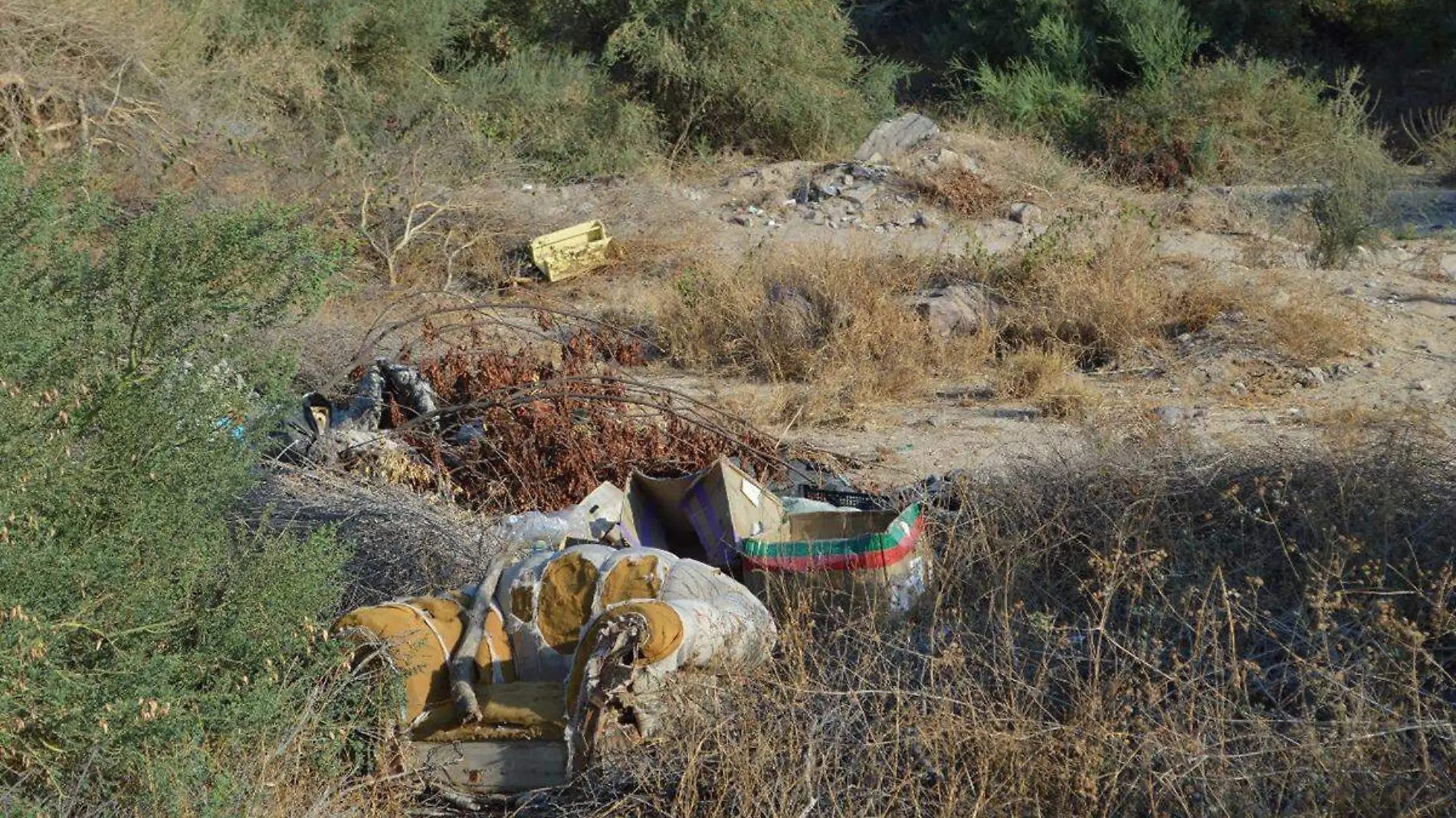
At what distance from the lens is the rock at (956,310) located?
8.08 metres

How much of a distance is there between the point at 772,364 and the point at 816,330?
356 millimetres

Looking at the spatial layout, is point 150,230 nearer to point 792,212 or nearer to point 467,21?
point 792,212

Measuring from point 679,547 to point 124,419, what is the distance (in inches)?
77.2

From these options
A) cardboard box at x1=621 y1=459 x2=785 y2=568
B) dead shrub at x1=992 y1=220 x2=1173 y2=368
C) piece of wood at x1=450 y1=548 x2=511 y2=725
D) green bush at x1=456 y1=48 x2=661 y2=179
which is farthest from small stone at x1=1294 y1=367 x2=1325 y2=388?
green bush at x1=456 y1=48 x2=661 y2=179

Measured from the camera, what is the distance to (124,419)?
366cm

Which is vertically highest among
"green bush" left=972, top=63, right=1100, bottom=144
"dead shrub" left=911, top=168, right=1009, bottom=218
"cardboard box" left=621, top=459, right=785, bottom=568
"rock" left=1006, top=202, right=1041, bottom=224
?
"cardboard box" left=621, top=459, right=785, bottom=568

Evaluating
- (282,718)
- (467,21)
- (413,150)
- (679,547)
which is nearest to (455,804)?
(282,718)

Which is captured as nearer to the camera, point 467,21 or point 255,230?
point 255,230

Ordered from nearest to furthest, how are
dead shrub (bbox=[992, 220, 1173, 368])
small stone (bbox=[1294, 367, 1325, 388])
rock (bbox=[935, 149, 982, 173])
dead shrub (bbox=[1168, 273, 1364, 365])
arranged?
small stone (bbox=[1294, 367, 1325, 388]) < dead shrub (bbox=[1168, 273, 1364, 365]) < dead shrub (bbox=[992, 220, 1173, 368]) < rock (bbox=[935, 149, 982, 173])

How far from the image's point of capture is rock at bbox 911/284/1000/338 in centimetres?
808

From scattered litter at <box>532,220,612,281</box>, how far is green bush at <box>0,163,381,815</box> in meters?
5.77

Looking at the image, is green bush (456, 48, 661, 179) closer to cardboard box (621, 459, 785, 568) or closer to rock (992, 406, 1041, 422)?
rock (992, 406, 1041, 422)

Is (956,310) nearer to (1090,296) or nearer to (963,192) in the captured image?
→ (1090,296)

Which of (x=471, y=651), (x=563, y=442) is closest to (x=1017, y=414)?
(x=563, y=442)
